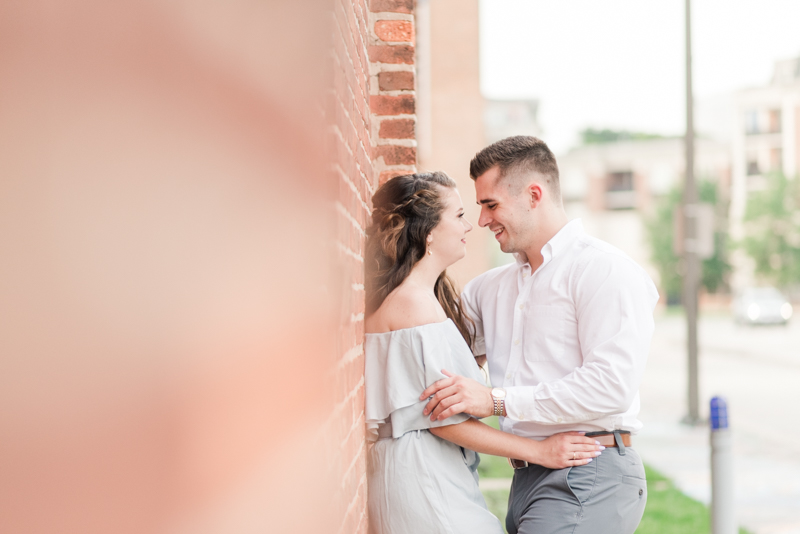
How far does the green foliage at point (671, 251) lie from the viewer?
48.8 m

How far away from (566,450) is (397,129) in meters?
1.52

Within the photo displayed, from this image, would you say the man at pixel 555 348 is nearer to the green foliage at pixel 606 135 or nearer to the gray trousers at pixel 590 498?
the gray trousers at pixel 590 498

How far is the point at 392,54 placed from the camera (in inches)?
123

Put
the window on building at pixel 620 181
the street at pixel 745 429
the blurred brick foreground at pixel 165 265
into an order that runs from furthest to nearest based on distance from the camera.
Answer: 1. the window on building at pixel 620 181
2. the street at pixel 745 429
3. the blurred brick foreground at pixel 165 265

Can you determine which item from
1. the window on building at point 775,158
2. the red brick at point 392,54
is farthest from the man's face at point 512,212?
the window on building at point 775,158

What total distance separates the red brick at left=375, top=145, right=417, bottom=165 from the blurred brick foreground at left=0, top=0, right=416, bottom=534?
1.63 meters

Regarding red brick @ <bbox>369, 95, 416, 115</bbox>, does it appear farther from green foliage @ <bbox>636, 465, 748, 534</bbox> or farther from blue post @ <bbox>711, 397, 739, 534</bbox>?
green foliage @ <bbox>636, 465, 748, 534</bbox>

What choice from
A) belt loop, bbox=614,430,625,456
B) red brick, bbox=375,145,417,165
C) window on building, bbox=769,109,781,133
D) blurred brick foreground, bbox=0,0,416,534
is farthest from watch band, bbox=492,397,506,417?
window on building, bbox=769,109,781,133

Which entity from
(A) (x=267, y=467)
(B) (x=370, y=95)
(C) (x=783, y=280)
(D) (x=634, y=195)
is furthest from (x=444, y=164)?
(D) (x=634, y=195)

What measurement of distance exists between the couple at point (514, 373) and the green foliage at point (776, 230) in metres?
46.8

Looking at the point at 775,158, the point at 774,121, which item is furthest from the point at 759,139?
the point at 775,158

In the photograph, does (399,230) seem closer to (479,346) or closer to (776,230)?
(479,346)

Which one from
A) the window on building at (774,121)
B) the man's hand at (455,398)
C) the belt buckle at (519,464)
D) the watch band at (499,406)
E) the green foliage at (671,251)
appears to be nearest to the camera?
the man's hand at (455,398)

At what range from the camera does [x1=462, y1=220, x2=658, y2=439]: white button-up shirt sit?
2.49 metres
